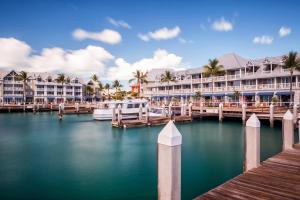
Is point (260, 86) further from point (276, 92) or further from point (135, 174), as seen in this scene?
point (135, 174)

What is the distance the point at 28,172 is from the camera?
14.9 m

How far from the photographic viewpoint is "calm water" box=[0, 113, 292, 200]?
1191 centimetres

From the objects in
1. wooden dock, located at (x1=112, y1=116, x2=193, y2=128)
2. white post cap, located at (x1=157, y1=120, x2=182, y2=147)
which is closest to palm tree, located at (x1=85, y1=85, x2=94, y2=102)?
wooden dock, located at (x1=112, y1=116, x2=193, y2=128)

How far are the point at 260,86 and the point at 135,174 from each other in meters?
38.8

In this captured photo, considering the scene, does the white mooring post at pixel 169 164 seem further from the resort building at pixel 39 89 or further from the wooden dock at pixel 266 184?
the resort building at pixel 39 89

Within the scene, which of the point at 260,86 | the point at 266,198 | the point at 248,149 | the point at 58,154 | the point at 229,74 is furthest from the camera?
the point at 229,74

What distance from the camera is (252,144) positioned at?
8547 mm

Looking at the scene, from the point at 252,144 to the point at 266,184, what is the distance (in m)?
2.30

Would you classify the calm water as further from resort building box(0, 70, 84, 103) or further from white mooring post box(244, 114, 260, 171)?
resort building box(0, 70, 84, 103)

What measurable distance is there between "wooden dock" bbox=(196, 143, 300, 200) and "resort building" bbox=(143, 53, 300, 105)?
30.1 meters

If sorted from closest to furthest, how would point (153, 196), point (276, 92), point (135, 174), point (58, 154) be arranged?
point (153, 196) → point (135, 174) → point (58, 154) → point (276, 92)

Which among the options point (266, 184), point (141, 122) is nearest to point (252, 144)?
point (266, 184)

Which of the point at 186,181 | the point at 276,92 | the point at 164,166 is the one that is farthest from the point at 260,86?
the point at 164,166

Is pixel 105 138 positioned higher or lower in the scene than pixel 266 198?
lower
